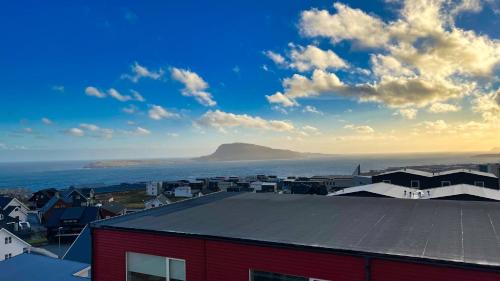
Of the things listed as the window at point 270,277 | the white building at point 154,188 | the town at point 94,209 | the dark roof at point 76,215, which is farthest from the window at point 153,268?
the white building at point 154,188

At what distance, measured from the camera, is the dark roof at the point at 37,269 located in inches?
705

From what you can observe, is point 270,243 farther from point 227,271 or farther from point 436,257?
point 436,257

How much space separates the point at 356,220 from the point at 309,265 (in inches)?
108

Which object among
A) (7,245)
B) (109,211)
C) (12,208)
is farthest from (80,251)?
(12,208)

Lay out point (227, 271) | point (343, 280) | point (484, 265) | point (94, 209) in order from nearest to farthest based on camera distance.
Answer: point (484, 265), point (343, 280), point (227, 271), point (94, 209)

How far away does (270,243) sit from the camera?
30.2 feet

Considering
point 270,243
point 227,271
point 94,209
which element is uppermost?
point 270,243

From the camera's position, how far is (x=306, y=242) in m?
8.96

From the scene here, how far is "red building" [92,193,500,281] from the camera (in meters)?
7.84

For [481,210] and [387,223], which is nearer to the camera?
[387,223]

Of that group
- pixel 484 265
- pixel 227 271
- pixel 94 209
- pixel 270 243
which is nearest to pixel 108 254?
pixel 227 271

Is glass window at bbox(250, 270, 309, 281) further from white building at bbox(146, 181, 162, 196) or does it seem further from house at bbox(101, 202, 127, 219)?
white building at bbox(146, 181, 162, 196)

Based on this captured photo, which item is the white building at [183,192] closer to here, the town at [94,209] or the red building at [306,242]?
the town at [94,209]

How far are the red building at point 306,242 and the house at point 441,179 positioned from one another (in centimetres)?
4424
